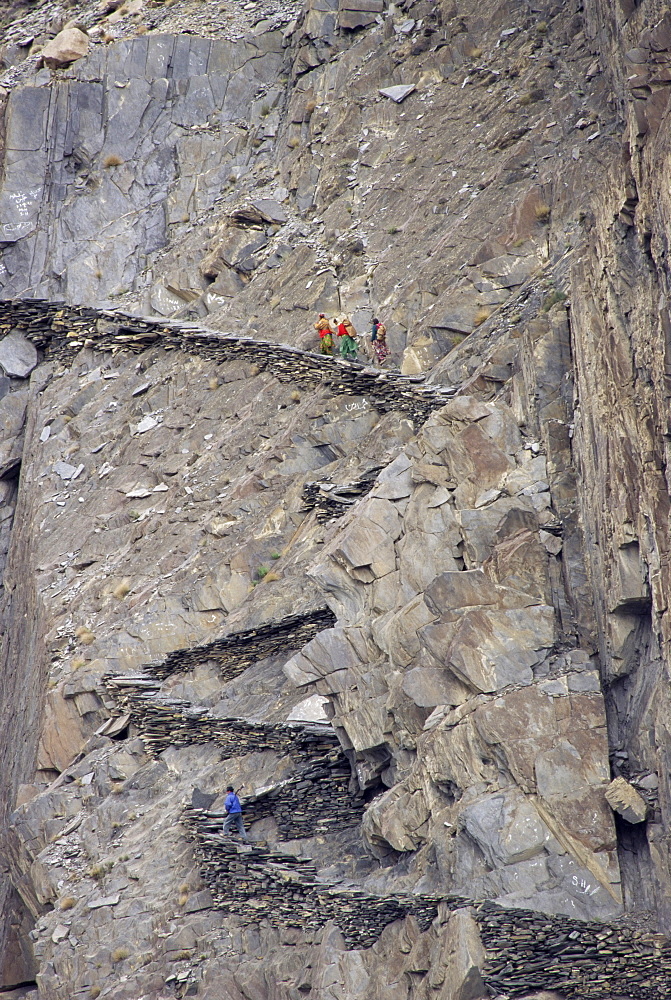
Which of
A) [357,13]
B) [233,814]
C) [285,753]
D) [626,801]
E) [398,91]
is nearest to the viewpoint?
[626,801]

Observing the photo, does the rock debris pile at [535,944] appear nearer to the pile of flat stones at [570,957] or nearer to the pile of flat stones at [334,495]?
the pile of flat stones at [570,957]

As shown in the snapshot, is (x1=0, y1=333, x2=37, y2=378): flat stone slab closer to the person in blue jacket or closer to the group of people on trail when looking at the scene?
the group of people on trail

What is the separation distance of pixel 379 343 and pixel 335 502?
4.48 meters

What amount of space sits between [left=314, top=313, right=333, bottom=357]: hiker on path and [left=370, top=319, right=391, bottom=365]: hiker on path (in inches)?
39.5

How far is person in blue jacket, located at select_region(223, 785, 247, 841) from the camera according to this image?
23266 millimetres

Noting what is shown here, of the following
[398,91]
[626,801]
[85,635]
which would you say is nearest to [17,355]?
[85,635]

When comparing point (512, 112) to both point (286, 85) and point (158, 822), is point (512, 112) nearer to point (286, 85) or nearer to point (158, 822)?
point (286, 85)

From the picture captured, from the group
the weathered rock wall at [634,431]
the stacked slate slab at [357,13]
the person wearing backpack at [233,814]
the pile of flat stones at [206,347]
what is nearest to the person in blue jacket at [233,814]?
the person wearing backpack at [233,814]

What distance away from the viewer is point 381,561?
74.8 ft

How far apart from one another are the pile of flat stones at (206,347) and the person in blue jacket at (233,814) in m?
8.73

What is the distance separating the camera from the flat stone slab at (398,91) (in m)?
34.8

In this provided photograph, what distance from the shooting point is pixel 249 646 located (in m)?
26.6

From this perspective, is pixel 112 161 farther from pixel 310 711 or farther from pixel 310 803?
pixel 310 803

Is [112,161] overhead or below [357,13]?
below
